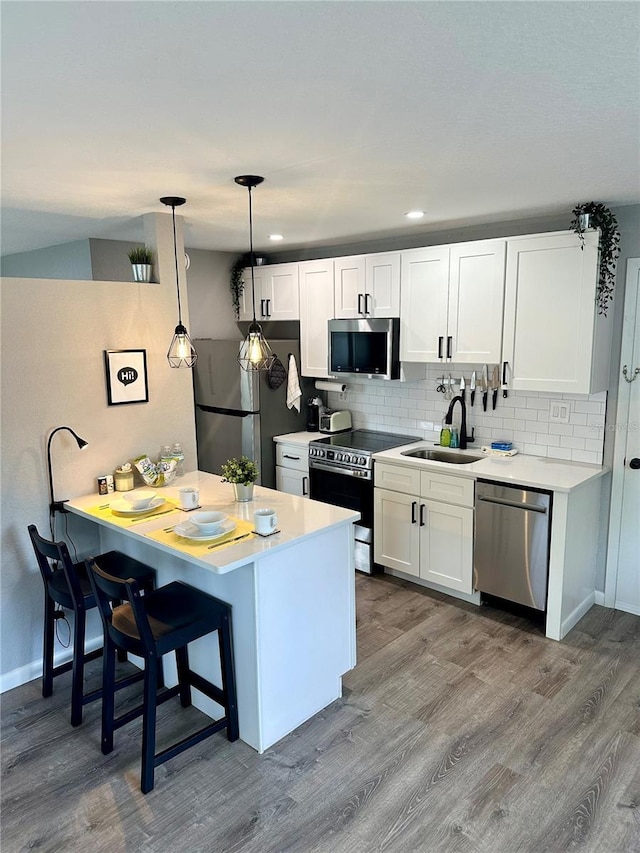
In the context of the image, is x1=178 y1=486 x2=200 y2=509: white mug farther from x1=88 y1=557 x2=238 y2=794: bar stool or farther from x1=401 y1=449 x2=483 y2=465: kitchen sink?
x1=401 y1=449 x2=483 y2=465: kitchen sink

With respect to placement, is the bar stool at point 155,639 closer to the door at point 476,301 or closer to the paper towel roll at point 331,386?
the door at point 476,301

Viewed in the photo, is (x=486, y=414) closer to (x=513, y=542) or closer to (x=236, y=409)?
(x=513, y=542)

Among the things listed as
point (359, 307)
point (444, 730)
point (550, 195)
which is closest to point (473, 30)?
point (550, 195)

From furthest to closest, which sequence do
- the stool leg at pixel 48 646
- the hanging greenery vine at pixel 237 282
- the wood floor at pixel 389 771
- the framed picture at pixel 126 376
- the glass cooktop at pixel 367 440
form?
1. the hanging greenery vine at pixel 237 282
2. the glass cooktop at pixel 367 440
3. the framed picture at pixel 126 376
4. the stool leg at pixel 48 646
5. the wood floor at pixel 389 771

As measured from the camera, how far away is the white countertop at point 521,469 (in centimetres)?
343

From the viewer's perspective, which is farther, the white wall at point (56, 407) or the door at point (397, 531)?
the door at point (397, 531)

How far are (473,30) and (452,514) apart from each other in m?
2.99

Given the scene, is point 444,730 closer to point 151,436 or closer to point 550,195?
point 151,436

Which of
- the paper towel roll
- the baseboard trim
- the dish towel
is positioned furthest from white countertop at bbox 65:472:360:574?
the paper towel roll

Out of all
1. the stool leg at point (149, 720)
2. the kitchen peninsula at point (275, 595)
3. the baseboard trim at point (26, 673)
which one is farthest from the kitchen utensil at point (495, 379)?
the baseboard trim at point (26, 673)

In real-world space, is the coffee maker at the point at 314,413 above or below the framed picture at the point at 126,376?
below

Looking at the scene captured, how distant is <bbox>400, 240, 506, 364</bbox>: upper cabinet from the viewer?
12.4 feet

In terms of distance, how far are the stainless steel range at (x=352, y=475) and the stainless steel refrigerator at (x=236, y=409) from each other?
47 cm

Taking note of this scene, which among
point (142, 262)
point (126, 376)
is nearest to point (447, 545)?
point (126, 376)
